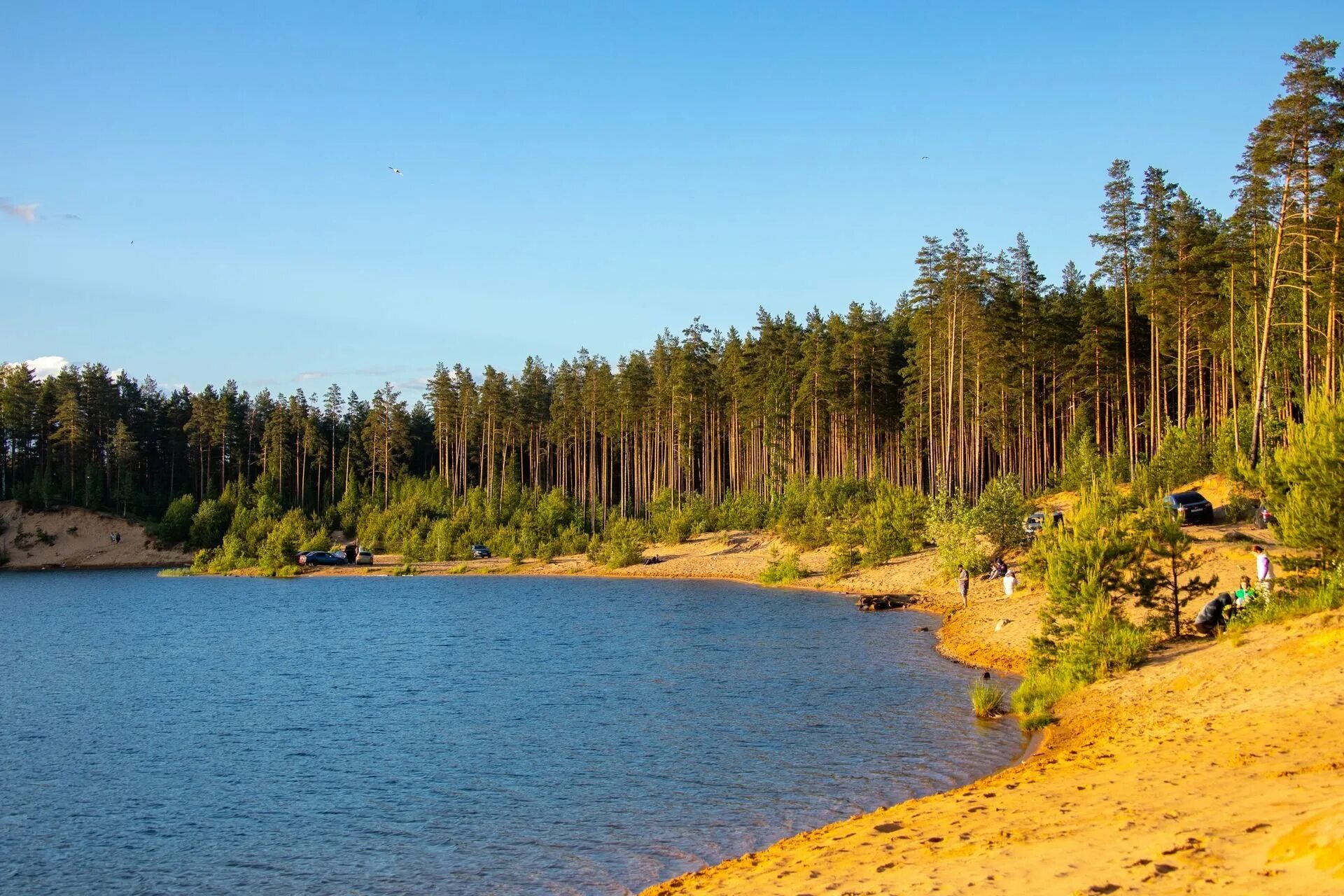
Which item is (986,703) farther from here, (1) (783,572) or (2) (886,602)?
(1) (783,572)

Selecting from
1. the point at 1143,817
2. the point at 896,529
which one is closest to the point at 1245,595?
the point at 1143,817

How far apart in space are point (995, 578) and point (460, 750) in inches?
1224

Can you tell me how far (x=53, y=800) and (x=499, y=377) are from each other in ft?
300

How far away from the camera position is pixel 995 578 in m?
46.3

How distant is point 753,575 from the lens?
68.8 m

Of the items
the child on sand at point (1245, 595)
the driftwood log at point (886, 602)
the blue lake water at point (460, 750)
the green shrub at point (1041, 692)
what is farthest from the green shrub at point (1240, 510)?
the green shrub at point (1041, 692)

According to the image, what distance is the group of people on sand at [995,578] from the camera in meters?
41.6

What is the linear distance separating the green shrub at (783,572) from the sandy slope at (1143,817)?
140 feet

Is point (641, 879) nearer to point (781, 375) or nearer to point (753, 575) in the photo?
point (753, 575)

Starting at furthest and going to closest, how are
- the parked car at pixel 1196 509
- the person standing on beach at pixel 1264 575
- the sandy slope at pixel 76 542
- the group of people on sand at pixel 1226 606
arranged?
1. the sandy slope at pixel 76 542
2. the parked car at pixel 1196 509
3. the person standing on beach at pixel 1264 575
4. the group of people on sand at pixel 1226 606

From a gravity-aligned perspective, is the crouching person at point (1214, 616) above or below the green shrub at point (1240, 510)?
below

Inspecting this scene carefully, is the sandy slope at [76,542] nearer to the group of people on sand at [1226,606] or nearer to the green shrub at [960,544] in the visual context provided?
the green shrub at [960,544]

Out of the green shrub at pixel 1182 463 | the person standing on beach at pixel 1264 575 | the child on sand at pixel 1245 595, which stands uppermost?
the green shrub at pixel 1182 463

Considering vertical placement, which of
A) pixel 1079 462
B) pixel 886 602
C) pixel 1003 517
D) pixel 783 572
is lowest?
pixel 886 602
